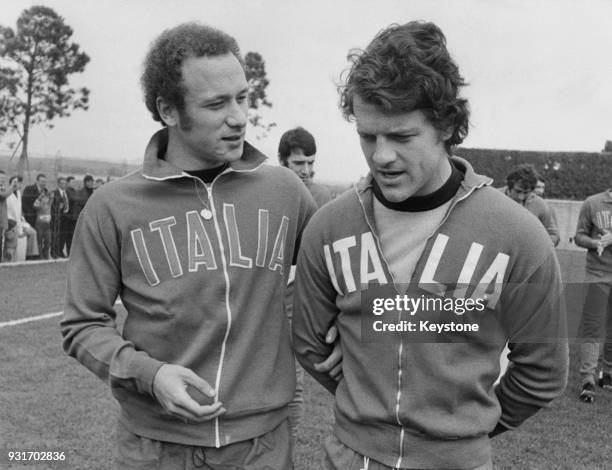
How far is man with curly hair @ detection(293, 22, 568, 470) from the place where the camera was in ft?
6.83

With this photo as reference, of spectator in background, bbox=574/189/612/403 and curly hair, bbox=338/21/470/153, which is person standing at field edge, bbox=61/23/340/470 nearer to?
curly hair, bbox=338/21/470/153

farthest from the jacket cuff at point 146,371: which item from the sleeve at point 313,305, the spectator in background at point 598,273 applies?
the spectator in background at point 598,273

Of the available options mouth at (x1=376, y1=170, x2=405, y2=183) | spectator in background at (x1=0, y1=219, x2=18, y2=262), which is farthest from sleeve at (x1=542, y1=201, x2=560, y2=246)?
spectator in background at (x1=0, y1=219, x2=18, y2=262)

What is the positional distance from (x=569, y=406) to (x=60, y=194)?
13.3 m

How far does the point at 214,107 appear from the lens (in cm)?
247

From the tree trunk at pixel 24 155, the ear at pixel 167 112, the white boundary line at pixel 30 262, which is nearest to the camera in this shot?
the ear at pixel 167 112

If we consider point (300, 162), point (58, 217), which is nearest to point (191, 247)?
point (300, 162)

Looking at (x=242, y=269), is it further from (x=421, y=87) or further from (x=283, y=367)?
(x=421, y=87)

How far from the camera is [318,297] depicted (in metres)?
2.33

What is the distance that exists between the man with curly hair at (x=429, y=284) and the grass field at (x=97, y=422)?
2.92m

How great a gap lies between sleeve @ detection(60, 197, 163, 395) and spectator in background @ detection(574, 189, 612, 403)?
5533 mm

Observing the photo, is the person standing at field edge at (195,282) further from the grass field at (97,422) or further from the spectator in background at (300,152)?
the spectator in background at (300,152)

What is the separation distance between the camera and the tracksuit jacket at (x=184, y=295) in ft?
7.88

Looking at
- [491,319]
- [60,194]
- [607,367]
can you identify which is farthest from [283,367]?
[60,194]
